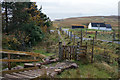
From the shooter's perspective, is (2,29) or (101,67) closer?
(101,67)

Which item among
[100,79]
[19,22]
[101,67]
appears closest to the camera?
[100,79]

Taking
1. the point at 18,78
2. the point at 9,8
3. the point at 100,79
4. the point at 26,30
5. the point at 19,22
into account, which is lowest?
the point at 100,79

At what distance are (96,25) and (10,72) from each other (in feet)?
203

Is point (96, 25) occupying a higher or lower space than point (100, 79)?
higher

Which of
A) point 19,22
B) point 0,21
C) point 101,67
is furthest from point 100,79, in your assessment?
point 19,22

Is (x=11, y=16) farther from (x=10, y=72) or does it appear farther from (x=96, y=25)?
(x=96, y=25)

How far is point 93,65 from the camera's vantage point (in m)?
8.13

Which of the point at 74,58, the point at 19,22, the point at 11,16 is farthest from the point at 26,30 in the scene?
the point at 74,58

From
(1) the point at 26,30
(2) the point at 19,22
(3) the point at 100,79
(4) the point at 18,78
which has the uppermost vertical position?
(2) the point at 19,22

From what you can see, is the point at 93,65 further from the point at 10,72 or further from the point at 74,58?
the point at 10,72

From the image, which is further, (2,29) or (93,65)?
(2,29)

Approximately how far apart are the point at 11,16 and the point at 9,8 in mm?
1116

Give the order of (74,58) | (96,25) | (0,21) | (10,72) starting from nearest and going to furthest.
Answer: (10,72) < (74,58) < (0,21) < (96,25)

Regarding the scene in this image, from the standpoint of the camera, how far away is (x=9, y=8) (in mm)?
15289
